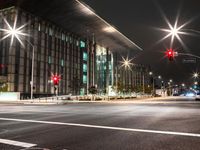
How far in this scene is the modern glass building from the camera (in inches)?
2441

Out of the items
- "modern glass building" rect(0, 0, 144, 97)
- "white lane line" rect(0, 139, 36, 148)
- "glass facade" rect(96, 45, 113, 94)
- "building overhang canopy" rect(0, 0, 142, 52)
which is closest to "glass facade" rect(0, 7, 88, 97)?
"modern glass building" rect(0, 0, 144, 97)

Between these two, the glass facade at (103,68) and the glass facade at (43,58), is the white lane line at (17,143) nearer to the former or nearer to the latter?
the glass facade at (43,58)

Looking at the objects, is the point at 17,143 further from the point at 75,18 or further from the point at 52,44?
the point at 52,44

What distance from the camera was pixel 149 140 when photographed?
8.19 metres

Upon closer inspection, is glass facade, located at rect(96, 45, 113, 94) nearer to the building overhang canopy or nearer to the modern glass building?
Result: the modern glass building

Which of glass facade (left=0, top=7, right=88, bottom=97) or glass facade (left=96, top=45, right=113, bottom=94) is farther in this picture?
glass facade (left=96, top=45, right=113, bottom=94)

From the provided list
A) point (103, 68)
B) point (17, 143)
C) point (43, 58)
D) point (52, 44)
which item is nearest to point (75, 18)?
point (52, 44)

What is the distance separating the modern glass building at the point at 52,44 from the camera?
203 ft

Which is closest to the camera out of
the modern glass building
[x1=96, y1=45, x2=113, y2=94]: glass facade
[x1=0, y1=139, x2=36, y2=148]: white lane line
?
[x1=0, y1=139, x2=36, y2=148]: white lane line

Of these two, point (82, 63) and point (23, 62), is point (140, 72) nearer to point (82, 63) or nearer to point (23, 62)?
point (82, 63)

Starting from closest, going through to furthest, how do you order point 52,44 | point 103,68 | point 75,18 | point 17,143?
point 17,143, point 75,18, point 52,44, point 103,68

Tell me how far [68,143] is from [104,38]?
84737mm

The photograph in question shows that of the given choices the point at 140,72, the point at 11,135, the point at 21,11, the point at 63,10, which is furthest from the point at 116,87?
the point at 140,72

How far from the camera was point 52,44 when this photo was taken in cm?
7525
